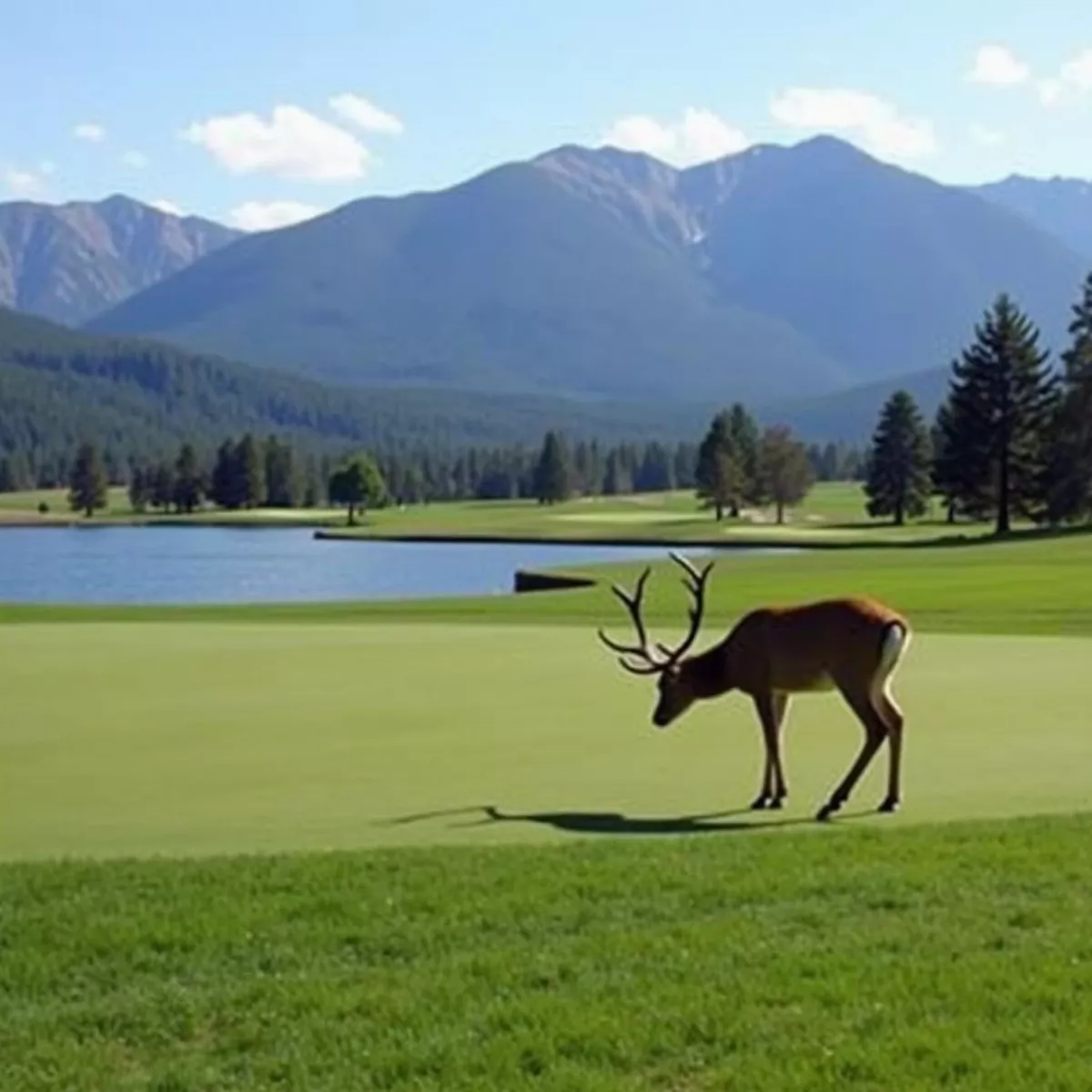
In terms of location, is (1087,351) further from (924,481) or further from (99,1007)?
(99,1007)

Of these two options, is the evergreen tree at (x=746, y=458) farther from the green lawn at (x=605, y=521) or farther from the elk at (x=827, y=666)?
the elk at (x=827, y=666)

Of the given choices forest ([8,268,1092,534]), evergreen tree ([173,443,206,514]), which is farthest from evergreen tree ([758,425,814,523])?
evergreen tree ([173,443,206,514])

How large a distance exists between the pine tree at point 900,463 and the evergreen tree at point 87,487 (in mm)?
86903

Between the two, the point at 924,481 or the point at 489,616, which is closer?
the point at 489,616

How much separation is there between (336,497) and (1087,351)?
287 feet

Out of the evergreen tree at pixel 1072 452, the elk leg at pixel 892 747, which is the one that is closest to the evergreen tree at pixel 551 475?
the evergreen tree at pixel 1072 452

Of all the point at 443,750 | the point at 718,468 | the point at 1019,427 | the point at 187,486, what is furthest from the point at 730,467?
the point at 443,750

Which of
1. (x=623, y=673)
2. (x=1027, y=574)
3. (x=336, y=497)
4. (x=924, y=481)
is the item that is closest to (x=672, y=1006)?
(x=623, y=673)

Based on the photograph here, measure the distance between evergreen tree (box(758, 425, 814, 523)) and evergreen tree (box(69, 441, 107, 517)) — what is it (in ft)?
237

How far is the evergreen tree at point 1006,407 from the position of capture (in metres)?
80.6

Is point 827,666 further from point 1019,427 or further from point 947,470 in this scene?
point 947,470

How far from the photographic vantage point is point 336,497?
522 ft

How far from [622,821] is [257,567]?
251 feet

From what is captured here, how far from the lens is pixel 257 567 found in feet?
287
